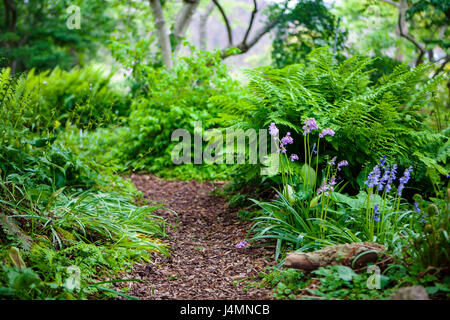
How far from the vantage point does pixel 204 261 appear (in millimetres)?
2512

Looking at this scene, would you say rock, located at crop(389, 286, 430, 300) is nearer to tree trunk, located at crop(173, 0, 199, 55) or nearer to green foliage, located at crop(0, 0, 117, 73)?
tree trunk, located at crop(173, 0, 199, 55)

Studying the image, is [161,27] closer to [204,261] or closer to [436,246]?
[204,261]

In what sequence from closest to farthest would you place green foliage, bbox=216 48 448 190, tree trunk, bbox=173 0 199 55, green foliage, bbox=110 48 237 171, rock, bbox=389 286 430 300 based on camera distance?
rock, bbox=389 286 430 300, green foliage, bbox=216 48 448 190, green foliage, bbox=110 48 237 171, tree trunk, bbox=173 0 199 55

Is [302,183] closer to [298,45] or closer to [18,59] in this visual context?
[298,45]

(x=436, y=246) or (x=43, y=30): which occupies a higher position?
Answer: (x=43, y=30)

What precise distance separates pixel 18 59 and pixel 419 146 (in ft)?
34.4

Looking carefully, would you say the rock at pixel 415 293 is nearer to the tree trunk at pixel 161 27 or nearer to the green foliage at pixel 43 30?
the tree trunk at pixel 161 27

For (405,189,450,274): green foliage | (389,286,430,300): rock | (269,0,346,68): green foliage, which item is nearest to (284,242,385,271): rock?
(405,189,450,274): green foliage

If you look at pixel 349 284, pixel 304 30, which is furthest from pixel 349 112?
pixel 304 30

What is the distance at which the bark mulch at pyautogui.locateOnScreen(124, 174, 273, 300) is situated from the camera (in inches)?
81.3

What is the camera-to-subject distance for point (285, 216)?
8.54 ft

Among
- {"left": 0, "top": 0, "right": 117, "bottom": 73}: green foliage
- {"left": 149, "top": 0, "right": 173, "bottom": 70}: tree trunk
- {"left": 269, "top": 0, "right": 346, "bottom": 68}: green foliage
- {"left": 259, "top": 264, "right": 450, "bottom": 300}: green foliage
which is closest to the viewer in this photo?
{"left": 259, "top": 264, "right": 450, "bottom": 300}: green foliage

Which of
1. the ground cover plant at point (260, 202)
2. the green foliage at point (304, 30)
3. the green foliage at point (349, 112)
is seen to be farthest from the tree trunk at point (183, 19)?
the green foliage at point (349, 112)

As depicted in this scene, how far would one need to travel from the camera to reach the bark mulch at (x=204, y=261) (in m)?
2.06
